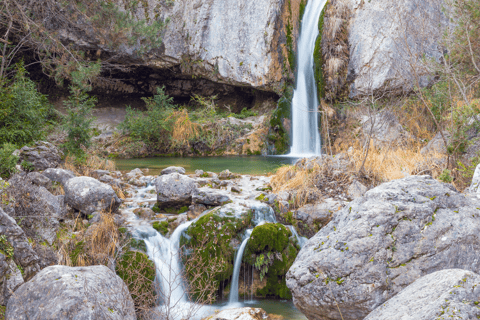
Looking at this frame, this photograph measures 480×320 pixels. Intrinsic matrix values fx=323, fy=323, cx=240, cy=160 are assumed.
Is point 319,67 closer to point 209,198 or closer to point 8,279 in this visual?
point 209,198

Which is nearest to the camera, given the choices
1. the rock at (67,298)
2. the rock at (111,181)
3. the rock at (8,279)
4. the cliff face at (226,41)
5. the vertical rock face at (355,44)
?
the rock at (67,298)

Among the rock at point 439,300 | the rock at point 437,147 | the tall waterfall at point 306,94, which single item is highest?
the tall waterfall at point 306,94

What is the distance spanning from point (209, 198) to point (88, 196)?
2.10 metres

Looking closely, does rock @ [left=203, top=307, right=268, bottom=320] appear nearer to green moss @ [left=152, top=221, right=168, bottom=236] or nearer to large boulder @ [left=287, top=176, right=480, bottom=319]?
large boulder @ [left=287, top=176, right=480, bottom=319]

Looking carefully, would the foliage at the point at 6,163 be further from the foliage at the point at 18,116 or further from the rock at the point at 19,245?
the rock at the point at 19,245

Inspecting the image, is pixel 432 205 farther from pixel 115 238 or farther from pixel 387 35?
pixel 387 35

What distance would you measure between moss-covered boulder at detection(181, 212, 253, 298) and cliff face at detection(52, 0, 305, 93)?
37.3 feet

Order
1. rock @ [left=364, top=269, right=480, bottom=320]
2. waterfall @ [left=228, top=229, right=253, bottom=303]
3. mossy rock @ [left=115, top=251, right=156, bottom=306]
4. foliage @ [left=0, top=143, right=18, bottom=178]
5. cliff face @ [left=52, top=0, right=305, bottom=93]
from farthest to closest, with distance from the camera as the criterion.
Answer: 1. cliff face @ [left=52, top=0, right=305, bottom=93]
2. foliage @ [left=0, top=143, right=18, bottom=178]
3. waterfall @ [left=228, top=229, right=253, bottom=303]
4. mossy rock @ [left=115, top=251, right=156, bottom=306]
5. rock @ [left=364, top=269, right=480, bottom=320]

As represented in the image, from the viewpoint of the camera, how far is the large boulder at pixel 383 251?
2484 millimetres

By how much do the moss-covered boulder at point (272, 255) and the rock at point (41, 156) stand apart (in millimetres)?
5098

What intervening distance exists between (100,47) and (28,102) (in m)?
8.43

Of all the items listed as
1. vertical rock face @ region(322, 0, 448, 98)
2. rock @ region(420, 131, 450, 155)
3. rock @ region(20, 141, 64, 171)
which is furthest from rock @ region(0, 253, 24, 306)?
vertical rock face @ region(322, 0, 448, 98)

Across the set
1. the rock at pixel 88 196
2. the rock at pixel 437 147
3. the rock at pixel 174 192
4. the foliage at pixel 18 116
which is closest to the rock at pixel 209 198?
the rock at pixel 174 192

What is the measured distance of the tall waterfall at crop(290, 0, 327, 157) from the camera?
14078 millimetres
